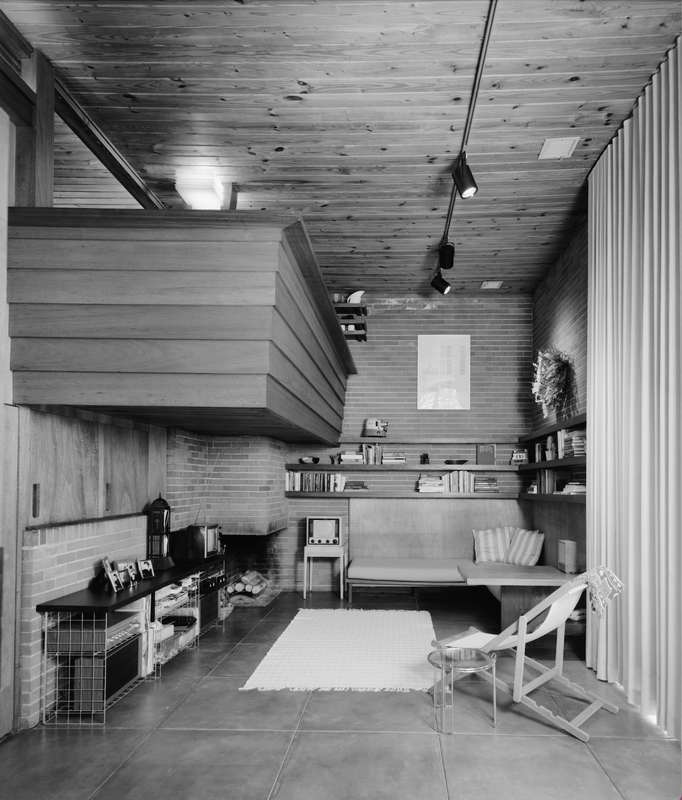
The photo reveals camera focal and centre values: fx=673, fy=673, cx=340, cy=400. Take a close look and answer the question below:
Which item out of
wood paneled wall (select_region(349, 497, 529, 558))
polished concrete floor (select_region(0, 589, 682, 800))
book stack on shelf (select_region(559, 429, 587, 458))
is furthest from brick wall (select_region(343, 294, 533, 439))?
polished concrete floor (select_region(0, 589, 682, 800))

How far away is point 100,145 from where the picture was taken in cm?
498

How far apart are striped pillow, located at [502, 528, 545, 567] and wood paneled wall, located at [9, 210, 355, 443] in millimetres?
4527

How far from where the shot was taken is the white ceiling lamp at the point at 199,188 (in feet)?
18.1

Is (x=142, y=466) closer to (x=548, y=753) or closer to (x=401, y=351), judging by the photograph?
(x=548, y=753)

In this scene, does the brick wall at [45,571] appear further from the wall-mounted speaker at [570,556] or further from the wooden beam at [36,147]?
the wall-mounted speaker at [570,556]

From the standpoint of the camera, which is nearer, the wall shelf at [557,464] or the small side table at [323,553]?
the wall shelf at [557,464]

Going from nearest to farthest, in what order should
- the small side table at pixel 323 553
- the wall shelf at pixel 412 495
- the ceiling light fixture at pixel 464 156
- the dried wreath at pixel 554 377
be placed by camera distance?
the ceiling light fixture at pixel 464 156 → the dried wreath at pixel 554 377 → the small side table at pixel 323 553 → the wall shelf at pixel 412 495

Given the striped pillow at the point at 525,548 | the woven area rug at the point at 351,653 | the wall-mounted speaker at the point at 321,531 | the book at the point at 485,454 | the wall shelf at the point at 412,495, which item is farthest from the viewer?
the book at the point at 485,454

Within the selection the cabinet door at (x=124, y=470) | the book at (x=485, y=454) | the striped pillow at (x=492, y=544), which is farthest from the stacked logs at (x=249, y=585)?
the book at (x=485, y=454)

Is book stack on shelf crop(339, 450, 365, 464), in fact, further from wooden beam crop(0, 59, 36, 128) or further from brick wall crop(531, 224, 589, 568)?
wooden beam crop(0, 59, 36, 128)

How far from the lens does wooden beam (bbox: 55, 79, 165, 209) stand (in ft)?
14.5

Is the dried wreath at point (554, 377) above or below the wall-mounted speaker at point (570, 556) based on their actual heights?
above

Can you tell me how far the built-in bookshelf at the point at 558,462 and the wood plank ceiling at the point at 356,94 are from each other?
2005 mm

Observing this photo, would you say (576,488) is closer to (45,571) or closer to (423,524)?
(423,524)
